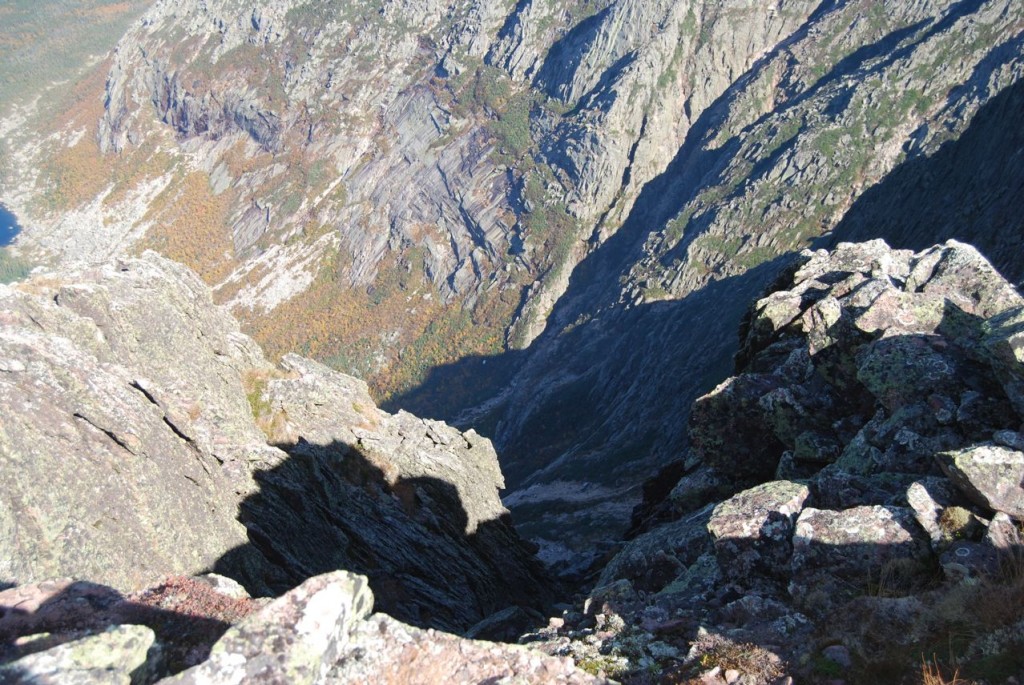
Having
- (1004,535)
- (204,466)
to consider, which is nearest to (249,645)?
(1004,535)

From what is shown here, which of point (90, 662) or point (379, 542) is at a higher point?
point (90, 662)

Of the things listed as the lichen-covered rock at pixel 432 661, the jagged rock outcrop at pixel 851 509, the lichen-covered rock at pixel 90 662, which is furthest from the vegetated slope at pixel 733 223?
the lichen-covered rock at pixel 90 662

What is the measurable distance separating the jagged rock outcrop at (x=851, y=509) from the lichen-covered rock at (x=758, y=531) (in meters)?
0.05

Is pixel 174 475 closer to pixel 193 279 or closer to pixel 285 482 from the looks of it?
pixel 285 482

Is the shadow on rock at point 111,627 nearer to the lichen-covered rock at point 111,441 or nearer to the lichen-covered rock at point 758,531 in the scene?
the lichen-covered rock at point 111,441

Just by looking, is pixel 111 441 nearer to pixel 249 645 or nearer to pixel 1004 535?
pixel 249 645

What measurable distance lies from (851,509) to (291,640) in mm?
13975

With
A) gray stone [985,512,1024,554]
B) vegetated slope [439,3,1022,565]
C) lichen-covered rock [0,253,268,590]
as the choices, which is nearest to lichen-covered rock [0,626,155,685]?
lichen-covered rock [0,253,268,590]

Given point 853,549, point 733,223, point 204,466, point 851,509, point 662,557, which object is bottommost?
point 662,557

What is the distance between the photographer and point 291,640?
31.7ft

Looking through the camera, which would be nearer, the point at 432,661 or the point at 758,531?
the point at 432,661

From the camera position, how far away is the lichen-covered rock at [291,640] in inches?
357

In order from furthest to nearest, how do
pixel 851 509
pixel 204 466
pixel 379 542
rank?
pixel 379 542, pixel 204 466, pixel 851 509

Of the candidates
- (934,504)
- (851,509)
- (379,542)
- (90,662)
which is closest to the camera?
(90,662)
